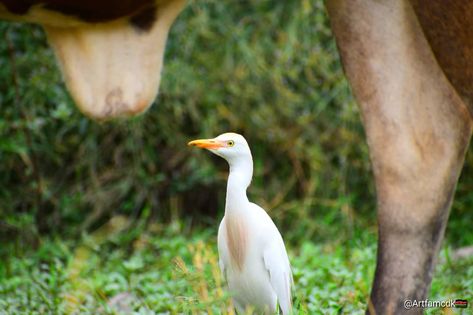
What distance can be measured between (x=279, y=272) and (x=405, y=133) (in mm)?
514

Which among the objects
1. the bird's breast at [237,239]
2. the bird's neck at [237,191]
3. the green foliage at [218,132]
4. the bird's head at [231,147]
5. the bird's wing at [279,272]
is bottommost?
the green foliage at [218,132]

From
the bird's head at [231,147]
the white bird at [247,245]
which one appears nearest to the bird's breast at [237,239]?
the white bird at [247,245]

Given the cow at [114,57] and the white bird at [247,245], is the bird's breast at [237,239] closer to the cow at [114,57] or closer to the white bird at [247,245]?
the white bird at [247,245]

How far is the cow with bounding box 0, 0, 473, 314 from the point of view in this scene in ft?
8.43

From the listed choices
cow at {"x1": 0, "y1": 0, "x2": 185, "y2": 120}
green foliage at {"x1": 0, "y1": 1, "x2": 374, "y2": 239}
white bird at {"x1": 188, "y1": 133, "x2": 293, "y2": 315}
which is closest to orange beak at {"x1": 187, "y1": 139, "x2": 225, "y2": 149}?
white bird at {"x1": 188, "y1": 133, "x2": 293, "y2": 315}

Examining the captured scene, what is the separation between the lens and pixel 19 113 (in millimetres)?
4184

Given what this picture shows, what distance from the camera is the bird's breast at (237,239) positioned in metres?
2.37

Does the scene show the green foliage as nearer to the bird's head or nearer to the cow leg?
the cow leg

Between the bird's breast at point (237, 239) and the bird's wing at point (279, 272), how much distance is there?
56 millimetres

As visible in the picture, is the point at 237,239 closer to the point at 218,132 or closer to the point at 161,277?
the point at 161,277

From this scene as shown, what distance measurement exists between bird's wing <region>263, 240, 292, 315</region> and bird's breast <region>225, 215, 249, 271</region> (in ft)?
0.18

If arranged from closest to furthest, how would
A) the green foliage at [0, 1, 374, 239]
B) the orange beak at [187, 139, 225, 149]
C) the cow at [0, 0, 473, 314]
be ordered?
the orange beak at [187, 139, 225, 149] < the cow at [0, 0, 473, 314] < the green foliage at [0, 1, 374, 239]

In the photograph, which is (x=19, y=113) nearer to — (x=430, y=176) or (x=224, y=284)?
(x=224, y=284)

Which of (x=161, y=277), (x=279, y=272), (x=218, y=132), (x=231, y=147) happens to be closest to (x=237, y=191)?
(x=231, y=147)
